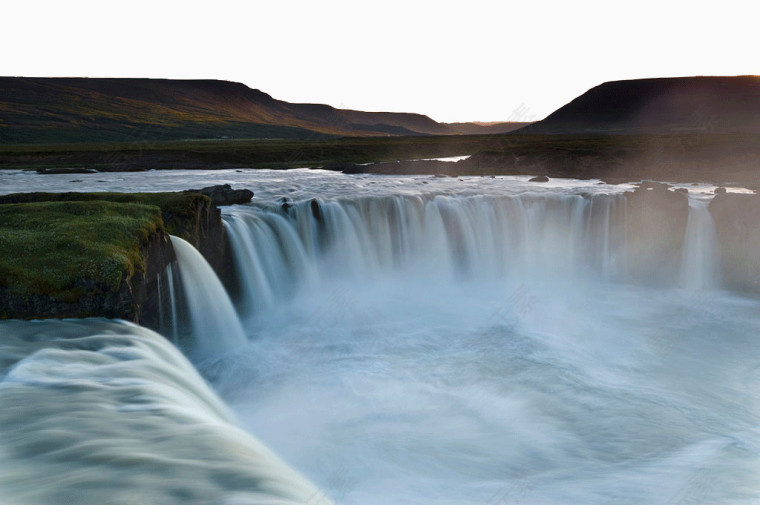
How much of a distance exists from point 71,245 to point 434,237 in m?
14.5

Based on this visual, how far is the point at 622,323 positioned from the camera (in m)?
17.4

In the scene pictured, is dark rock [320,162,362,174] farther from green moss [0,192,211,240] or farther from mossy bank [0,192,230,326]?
mossy bank [0,192,230,326]

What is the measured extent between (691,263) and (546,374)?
13240 millimetres

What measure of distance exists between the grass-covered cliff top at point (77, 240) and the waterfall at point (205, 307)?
3.48ft

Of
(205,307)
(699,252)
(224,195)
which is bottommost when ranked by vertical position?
(699,252)

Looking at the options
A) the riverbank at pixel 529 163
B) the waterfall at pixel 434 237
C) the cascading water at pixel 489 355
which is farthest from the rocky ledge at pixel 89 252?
the riverbank at pixel 529 163

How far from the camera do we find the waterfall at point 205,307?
1312 cm

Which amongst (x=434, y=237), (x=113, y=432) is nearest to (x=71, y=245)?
(x=113, y=432)

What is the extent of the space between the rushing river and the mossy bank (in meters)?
0.52

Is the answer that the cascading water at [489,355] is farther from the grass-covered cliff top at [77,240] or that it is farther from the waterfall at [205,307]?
the grass-covered cliff top at [77,240]

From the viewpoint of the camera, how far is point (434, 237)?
22562mm

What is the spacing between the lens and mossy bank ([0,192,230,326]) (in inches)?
372

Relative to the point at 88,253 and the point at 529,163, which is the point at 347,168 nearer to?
the point at 529,163

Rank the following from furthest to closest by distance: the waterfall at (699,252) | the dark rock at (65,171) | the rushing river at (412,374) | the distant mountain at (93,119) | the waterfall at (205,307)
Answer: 1. the distant mountain at (93,119)
2. the dark rock at (65,171)
3. the waterfall at (699,252)
4. the waterfall at (205,307)
5. the rushing river at (412,374)
